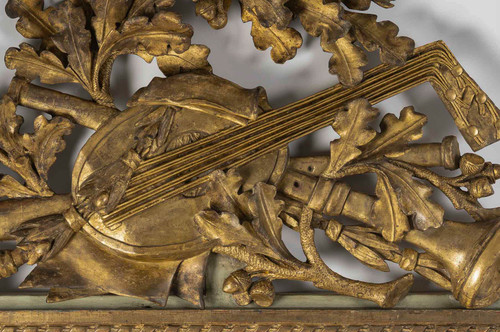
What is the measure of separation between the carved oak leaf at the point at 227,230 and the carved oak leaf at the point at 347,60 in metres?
0.24

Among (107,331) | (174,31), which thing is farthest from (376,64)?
(107,331)

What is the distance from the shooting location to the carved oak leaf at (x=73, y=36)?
3.51 ft

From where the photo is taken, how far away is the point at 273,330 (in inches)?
43.8

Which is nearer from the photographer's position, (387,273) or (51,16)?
(51,16)

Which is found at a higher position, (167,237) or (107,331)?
(167,237)

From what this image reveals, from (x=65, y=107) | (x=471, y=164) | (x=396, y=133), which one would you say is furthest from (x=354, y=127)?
(x=65, y=107)

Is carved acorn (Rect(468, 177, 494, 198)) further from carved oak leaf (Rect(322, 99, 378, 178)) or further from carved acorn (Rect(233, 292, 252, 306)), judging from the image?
carved acorn (Rect(233, 292, 252, 306))

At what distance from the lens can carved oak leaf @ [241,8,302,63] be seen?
1097 mm

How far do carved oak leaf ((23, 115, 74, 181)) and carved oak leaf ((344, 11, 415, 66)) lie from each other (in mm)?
411

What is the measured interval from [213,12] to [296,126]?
19cm

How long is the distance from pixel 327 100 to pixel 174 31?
0.23 metres

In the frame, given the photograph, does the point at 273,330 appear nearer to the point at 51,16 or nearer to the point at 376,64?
the point at 376,64

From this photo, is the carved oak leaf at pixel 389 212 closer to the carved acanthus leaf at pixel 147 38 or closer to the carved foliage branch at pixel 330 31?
the carved foliage branch at pixel 330 31

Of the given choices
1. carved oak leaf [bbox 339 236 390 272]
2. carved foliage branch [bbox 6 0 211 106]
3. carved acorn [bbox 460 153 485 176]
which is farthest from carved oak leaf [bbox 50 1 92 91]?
carved acorn [bbox 460 153 485 176]
